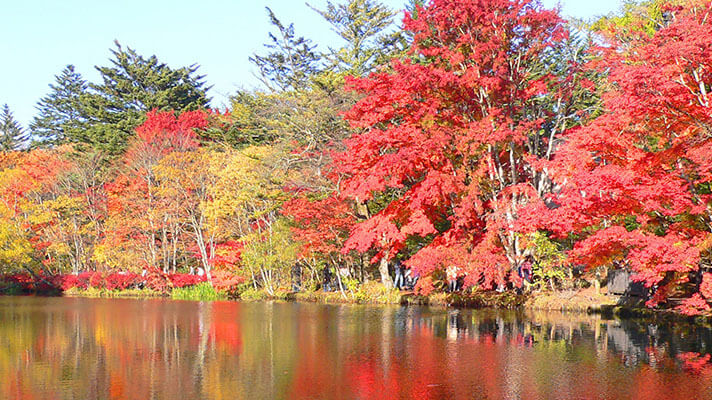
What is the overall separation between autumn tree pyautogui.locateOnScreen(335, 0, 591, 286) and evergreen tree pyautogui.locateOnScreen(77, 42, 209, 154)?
24.4 metres

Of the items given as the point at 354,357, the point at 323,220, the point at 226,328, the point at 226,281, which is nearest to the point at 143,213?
the point at 226,281

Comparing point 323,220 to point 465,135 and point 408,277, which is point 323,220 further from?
point 465,135

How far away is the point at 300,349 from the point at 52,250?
85.8 feet

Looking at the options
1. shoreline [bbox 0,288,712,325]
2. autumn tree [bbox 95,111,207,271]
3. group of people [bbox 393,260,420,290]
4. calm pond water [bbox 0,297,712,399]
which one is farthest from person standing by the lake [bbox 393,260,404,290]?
autumn tree [bbox 95,111,207,271]

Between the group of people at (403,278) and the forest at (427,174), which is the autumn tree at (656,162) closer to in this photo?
the forest at (427,174)

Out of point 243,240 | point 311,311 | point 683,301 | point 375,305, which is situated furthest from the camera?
point 243,240

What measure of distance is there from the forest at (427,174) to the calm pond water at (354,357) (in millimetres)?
2315

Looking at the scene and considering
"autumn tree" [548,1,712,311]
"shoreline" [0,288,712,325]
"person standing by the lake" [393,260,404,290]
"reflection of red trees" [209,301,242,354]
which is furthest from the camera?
"person standing by the lake" [393,260,404,290]

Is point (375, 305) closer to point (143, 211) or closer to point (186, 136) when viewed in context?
point (143, 211)

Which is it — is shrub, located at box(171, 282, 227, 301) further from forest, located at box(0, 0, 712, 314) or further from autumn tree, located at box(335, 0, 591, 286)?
autumn tree, located at box(335, 0, 591, 286)

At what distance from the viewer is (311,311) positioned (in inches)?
844

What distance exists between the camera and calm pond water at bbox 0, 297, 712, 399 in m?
9.07

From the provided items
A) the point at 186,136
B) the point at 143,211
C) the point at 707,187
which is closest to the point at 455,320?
the point at 707,187

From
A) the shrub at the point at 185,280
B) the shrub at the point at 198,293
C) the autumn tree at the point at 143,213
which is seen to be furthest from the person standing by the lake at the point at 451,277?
the autumn tree at the point at 143,213
